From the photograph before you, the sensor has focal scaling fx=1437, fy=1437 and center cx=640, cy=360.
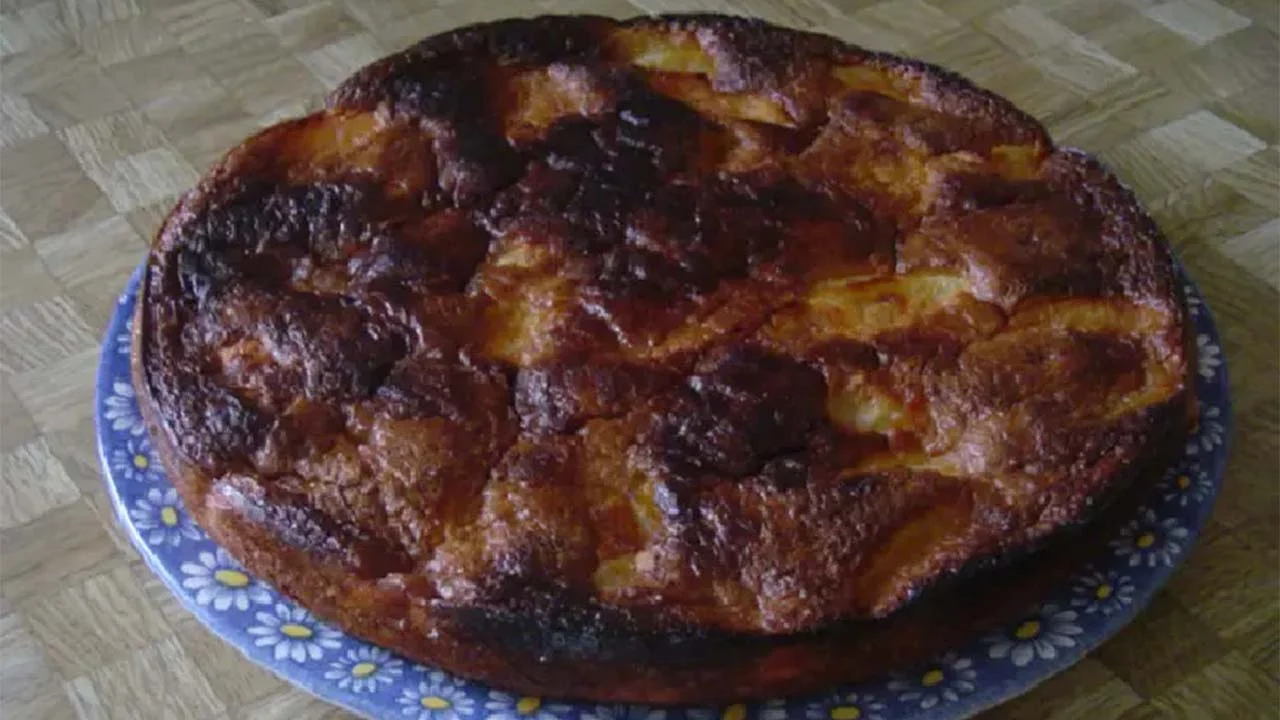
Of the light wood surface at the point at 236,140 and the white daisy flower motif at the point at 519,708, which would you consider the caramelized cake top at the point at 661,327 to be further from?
the light wood surface at the point at 236,140

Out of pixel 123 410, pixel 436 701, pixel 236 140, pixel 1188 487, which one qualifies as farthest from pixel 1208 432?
pixel 236 140

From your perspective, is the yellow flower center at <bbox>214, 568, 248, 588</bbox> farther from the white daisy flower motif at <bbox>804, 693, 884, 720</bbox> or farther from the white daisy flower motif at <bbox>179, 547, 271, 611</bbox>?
the white daisy flower motif at <bbox>804, 693, 884, 720</bbox>

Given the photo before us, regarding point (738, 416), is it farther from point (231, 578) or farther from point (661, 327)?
point (231, 578)

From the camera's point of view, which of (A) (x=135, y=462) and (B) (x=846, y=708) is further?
(A) (x=135, y=462)

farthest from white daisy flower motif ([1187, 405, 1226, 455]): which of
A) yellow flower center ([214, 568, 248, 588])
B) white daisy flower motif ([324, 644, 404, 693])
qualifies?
yellow flower center ([214, 568, 248, 588])

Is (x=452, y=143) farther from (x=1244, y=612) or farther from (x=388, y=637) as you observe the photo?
(x=1244, y=612)

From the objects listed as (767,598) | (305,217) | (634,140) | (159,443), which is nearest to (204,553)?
(159,443)
